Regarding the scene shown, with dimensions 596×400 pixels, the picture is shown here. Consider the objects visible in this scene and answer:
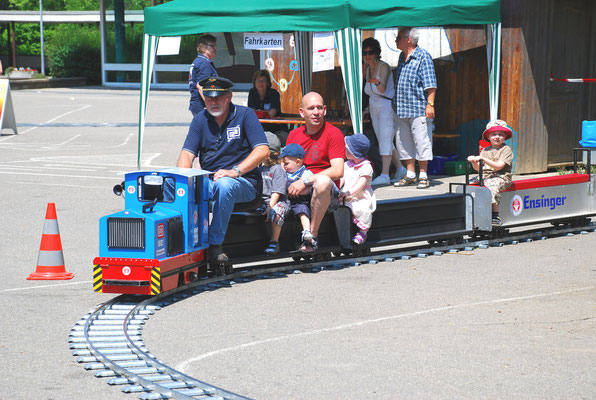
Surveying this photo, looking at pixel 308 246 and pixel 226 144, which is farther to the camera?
pixel 308 246

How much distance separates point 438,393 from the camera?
16.5 ft

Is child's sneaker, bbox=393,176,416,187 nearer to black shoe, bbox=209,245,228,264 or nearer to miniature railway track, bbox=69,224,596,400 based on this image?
miniature railway track, bbox=69,224,596,400

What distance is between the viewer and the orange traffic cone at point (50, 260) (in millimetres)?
8094

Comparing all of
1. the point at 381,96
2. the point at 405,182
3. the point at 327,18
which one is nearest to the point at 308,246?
the point at 327,18

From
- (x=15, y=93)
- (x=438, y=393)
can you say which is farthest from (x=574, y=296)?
(x=15, y=93)

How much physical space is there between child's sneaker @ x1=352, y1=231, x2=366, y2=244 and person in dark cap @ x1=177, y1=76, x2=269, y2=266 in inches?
49.1

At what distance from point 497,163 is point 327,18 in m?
4.27

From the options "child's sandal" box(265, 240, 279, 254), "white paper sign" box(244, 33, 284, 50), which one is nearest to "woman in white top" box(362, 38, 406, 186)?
"white paper sign" box(244, 33, 284, 50)

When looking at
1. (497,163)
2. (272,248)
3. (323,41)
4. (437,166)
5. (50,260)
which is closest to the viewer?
(50,260)

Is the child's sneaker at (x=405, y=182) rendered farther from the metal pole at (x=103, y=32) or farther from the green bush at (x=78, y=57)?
the green bush at (x=78, y=57)

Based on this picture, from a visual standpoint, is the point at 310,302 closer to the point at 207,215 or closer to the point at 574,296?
the point at 207,215

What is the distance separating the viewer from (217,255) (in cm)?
781

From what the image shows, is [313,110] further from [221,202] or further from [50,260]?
[50,260]

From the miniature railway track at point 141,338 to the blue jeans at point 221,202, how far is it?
1.44 ft
